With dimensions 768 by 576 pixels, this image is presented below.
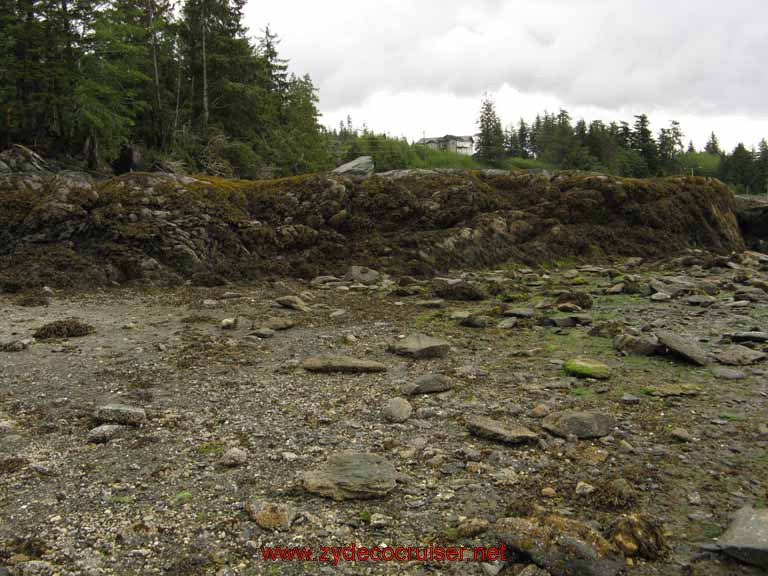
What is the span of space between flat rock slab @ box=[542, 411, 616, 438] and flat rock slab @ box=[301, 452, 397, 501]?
1728 millimetres

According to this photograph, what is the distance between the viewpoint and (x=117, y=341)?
837 cm

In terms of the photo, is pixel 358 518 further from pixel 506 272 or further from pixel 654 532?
pixel 506 272

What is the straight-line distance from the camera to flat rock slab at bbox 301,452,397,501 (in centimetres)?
388

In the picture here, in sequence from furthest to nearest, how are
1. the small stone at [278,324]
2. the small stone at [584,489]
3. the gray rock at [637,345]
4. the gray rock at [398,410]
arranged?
the small stone at [278,324]
the gray rock at [637,345]
the gray rock at [398,410]
the small stone at [584,489]

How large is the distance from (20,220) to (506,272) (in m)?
14.1

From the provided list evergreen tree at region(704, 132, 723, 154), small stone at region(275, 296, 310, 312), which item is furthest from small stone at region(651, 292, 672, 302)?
evergreen tree at region(704, 132, 723, 154)

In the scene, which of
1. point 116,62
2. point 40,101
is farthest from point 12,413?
point 116,62

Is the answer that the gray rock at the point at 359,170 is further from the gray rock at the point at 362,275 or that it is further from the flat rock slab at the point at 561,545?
the flat rock slab at the point at 561,545

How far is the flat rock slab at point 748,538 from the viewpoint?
2957mm

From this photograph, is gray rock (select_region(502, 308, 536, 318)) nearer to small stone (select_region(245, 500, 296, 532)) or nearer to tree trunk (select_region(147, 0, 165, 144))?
small stone (select_region(245, 500, 296, 532))

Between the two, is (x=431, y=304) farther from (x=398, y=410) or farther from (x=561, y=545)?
(x=561, y=545)

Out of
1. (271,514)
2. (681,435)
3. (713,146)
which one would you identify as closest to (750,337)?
(681,435)

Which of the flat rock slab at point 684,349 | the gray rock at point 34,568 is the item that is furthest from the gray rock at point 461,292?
the gray rock at point 34,568

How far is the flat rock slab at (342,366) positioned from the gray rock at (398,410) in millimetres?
1258
